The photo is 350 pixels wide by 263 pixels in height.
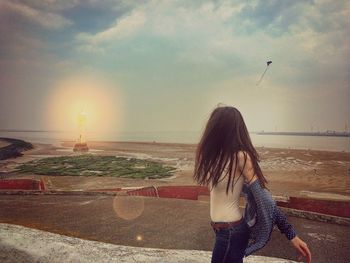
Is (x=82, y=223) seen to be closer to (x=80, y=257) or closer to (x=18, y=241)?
(x=18, y=241)

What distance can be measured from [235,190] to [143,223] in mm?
6084

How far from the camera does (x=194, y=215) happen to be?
349 inches

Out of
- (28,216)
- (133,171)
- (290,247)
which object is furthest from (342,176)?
(28,216)

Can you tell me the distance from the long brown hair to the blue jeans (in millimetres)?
331

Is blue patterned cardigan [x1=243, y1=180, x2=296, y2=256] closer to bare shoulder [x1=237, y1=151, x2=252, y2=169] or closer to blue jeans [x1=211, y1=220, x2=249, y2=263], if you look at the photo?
blue jeans [x1=211, y1=220, x2=249, y2=263]

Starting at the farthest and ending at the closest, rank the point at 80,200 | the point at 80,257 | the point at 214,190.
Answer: the point at 80,200, the point at 80,257, the point at 214,190

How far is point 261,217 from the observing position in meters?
2.29

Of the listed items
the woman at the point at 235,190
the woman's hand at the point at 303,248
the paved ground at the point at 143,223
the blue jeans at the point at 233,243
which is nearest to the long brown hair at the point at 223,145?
the woman at the point at 235,190

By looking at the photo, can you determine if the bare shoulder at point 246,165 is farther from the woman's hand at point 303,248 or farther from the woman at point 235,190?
the woman's hand at point 303,248

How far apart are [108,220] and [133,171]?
22444 mm

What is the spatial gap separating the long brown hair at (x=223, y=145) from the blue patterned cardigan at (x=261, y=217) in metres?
0.10

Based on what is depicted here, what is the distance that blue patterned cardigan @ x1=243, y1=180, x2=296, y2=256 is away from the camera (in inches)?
90.1

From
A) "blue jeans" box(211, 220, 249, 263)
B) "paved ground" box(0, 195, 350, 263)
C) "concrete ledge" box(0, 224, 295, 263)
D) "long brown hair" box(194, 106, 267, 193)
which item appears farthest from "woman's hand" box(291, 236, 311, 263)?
"paved ground" box(0, 195, 350, 263)

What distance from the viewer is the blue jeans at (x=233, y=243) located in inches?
93.9
